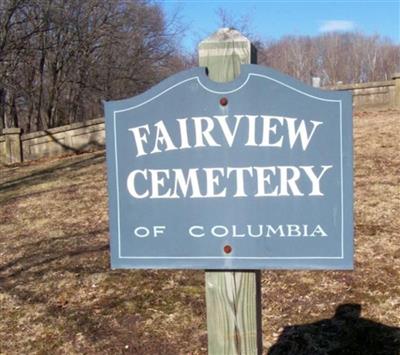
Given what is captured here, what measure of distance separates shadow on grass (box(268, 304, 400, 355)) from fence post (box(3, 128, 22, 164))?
11.2 m

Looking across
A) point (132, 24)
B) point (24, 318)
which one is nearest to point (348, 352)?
point (24, 318)

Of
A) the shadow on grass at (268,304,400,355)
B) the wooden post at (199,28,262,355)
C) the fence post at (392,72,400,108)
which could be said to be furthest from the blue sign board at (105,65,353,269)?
the fence post at (392,72,400,108)

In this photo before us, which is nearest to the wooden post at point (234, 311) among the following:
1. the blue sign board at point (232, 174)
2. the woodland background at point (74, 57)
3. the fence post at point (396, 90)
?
the blue sign board at point (232, 174)

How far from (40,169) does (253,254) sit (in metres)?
10.2

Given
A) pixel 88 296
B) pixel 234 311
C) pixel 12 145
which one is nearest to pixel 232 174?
pixel 234 311

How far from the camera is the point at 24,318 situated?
4246 mm

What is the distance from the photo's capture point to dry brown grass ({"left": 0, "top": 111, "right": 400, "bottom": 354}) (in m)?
3.78

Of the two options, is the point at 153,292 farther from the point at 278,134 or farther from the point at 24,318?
the point at 278,134

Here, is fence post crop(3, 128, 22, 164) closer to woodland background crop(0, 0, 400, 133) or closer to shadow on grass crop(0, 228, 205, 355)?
woodland background crop(0, 0, 400, 133)

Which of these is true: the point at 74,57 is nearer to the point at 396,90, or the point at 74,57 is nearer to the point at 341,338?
the point at 396,90

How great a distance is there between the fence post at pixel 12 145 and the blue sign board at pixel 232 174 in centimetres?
1224

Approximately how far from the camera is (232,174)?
7.04 feet

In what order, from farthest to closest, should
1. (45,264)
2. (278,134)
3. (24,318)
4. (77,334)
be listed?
(45,264), (24,318), (77,334), (278,134)

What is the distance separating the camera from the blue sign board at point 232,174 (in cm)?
209
